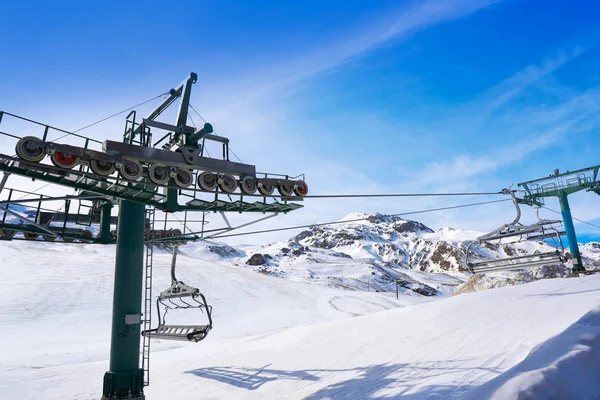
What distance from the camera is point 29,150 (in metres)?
9.42

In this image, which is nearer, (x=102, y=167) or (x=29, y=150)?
(x=29, y=150)

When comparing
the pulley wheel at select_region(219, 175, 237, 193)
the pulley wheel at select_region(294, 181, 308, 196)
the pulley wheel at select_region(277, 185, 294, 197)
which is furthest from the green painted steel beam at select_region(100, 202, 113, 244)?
the pulley wheel at select_region(294, 181, 308, 196)

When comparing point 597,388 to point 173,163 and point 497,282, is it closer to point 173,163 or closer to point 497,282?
point 173,163

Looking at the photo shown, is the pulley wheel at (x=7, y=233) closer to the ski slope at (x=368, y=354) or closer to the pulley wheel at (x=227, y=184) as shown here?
the ski slope at (x=368, y=354)

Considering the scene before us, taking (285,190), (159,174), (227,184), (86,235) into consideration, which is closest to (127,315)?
(86,235)

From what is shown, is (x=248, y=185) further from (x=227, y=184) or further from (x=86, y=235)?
(x=86, y=235)

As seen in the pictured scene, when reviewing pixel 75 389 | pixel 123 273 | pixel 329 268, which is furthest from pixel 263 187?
pixel 329 268

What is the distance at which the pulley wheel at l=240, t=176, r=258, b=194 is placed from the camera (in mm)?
12062

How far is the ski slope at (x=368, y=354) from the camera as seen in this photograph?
20.2ft

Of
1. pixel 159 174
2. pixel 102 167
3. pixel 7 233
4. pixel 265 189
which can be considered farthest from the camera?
pixel 7 233

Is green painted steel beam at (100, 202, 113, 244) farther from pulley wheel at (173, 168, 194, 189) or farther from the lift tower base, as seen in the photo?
pulley wheel at (173, 168, 194, 189)

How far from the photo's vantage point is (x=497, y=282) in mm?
27234

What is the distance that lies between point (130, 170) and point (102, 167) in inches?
24.5

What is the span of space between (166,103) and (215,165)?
5029mm
